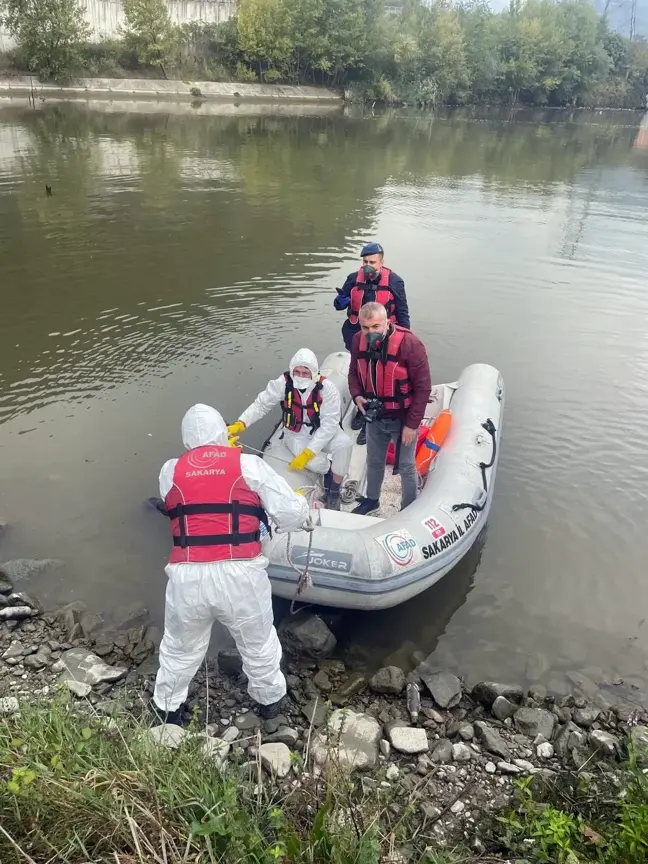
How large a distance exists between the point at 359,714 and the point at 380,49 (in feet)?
164

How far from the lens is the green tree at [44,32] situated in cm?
3244

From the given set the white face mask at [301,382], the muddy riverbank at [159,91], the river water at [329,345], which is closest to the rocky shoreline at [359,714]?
the river water at [329,345]

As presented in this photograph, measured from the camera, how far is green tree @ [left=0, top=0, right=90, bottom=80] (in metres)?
32.4

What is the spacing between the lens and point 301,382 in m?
4.77

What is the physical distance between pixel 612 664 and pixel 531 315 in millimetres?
6515

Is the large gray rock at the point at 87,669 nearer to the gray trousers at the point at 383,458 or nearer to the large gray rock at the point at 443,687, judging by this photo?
the large gray rock at the point at 443,687

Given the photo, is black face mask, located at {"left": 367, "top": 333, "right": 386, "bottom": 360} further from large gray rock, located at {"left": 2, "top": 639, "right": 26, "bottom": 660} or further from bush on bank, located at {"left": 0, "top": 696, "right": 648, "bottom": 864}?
large gray rock, located at {"left": 2, "top": 639, "right": 26, "bottom": 660}

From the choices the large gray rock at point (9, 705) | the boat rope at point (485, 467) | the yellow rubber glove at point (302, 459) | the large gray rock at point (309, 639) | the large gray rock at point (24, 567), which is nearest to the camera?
the large gray rock at point (9, 705)

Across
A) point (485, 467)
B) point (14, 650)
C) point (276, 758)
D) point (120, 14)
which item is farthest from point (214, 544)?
point (120, 14)

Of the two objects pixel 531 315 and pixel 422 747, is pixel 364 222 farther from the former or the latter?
pixel 422 747

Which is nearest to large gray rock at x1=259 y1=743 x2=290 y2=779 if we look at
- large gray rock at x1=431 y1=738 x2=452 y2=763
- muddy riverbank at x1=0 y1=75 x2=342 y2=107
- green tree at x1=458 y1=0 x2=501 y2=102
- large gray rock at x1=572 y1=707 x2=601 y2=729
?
large gray rock at x1=431 y1=738 x2=452 y2=763

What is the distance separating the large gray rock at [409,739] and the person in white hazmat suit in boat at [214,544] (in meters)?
0.80

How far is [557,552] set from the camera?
484 cm

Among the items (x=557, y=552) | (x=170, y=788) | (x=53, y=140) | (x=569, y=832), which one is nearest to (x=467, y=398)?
(x=557, y=552)
